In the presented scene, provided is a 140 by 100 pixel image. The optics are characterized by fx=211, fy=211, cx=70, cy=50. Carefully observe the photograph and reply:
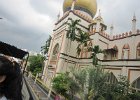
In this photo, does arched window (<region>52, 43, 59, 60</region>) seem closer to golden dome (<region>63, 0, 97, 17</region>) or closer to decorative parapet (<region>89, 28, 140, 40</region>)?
decorative parapet (<region>89, 28, 140, 40</region>)

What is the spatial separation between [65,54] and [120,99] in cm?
1449

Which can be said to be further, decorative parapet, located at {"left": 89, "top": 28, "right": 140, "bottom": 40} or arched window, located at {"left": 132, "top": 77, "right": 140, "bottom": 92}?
decorative parapet, located at {"left": 89, "top": 28, "right": 140, "bottom": 40}

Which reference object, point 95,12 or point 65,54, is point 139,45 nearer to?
point 65,54

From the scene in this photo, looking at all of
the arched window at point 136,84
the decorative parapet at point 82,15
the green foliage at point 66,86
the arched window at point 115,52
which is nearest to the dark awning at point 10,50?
the green foliage at point 66,86

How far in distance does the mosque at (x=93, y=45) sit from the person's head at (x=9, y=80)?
62.0 ft

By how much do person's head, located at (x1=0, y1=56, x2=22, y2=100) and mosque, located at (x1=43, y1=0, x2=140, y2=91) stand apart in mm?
18902

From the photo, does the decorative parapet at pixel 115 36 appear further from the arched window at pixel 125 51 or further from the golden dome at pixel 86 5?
the golden dome at pixel 86 5

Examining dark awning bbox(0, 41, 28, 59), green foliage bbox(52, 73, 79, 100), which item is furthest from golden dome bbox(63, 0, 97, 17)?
dark awning bbox(0, 41, 28, 59)

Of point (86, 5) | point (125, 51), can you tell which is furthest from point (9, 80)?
point (86, 5)

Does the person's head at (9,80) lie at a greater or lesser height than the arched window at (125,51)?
lesser

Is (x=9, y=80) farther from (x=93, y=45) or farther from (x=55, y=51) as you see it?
(x=55, y=51)

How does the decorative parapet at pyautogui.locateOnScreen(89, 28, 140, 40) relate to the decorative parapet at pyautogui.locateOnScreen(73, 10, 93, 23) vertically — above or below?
below

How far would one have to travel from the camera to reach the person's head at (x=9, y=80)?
81.0 inches

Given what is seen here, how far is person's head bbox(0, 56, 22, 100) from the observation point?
6.75ft
